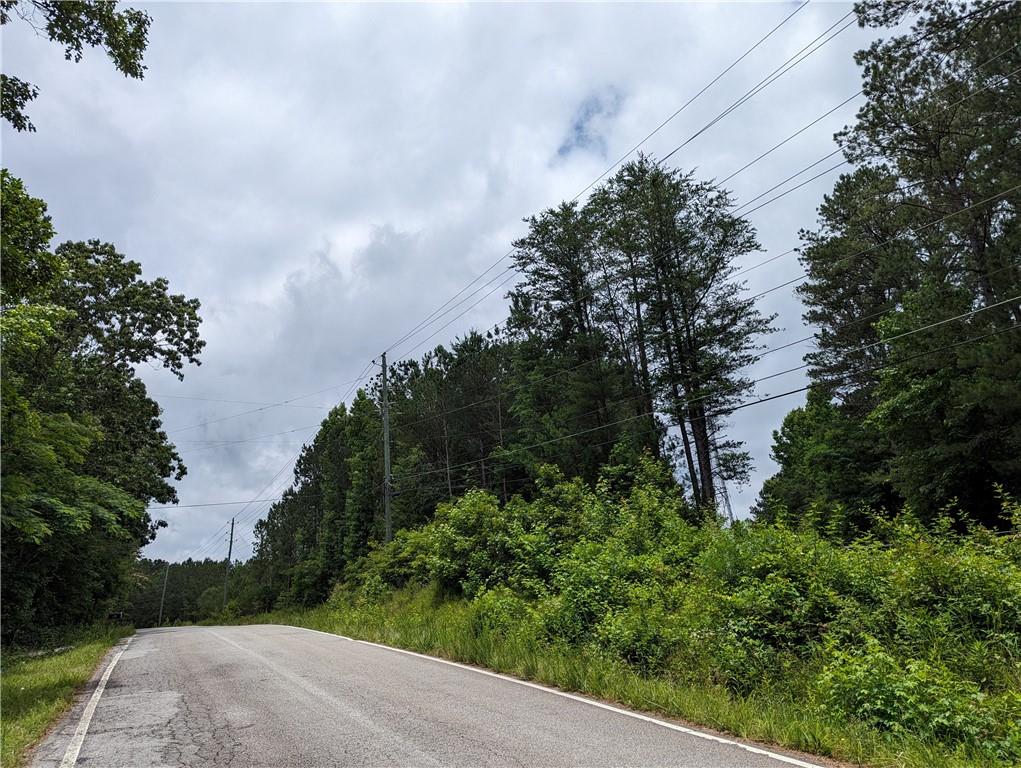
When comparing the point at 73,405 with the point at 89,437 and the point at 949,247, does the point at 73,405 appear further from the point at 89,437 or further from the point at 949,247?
the point at 949,247

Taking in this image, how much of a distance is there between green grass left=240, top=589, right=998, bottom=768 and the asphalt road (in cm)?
40

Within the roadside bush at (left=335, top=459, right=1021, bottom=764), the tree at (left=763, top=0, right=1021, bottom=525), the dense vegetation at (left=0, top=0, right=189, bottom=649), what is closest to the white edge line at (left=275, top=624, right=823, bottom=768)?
the roadside bush at (left=335, top=459, right=1021, bottom=764)

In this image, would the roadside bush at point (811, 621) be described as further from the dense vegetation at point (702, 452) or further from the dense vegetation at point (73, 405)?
the dense vegetation at point (73, 405)

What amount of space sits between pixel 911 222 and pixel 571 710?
→ 2098cm

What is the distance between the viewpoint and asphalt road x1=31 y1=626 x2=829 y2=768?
5371 mm

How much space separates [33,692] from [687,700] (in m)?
9.88

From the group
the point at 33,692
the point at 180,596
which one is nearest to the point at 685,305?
the point at 33,692

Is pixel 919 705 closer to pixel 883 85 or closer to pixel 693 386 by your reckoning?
pixel 883 85

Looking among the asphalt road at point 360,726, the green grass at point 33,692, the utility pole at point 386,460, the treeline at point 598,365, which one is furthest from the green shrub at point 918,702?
the utility pole at point 386,460

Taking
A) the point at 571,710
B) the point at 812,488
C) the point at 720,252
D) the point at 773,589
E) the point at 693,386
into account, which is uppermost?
the point at 720,252

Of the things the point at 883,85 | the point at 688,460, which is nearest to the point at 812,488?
the point at 688,460

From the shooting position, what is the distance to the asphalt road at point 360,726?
5.37 metres

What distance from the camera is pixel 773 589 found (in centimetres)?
914

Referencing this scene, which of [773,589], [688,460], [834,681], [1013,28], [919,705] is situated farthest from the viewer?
[688,460]
